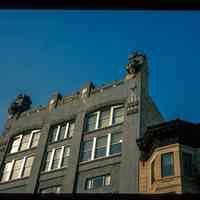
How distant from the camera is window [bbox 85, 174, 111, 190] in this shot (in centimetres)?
3065

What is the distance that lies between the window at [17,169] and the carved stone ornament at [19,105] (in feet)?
24.5

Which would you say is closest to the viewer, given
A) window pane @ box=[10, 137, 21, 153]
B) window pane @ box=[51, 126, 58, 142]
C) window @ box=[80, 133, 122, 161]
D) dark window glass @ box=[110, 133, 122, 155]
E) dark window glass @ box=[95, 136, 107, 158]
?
dark window glass @ box=[110, 133, 122, 155]

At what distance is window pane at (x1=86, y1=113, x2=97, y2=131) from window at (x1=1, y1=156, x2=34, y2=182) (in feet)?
23.2

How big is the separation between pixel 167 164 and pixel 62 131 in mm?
14042

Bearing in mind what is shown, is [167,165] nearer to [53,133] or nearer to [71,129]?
[71,129]

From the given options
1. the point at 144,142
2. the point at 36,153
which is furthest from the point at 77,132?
the point at 144,142

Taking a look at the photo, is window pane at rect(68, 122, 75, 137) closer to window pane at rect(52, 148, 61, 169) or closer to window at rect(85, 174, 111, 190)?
window pane at rect(52, 148, 61, 169)

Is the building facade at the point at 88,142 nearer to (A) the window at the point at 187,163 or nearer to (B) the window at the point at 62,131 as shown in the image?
Result: (B) the window at the point at 62,131

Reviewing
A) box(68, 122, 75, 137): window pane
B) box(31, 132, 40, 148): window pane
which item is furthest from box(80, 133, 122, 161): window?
box(31, 132, 40, 148): window pane

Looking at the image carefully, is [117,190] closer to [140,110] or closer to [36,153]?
[140,110]

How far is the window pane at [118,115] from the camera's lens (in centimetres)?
3488

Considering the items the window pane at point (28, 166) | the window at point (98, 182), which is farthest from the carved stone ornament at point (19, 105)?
the window at point (98, 182)
